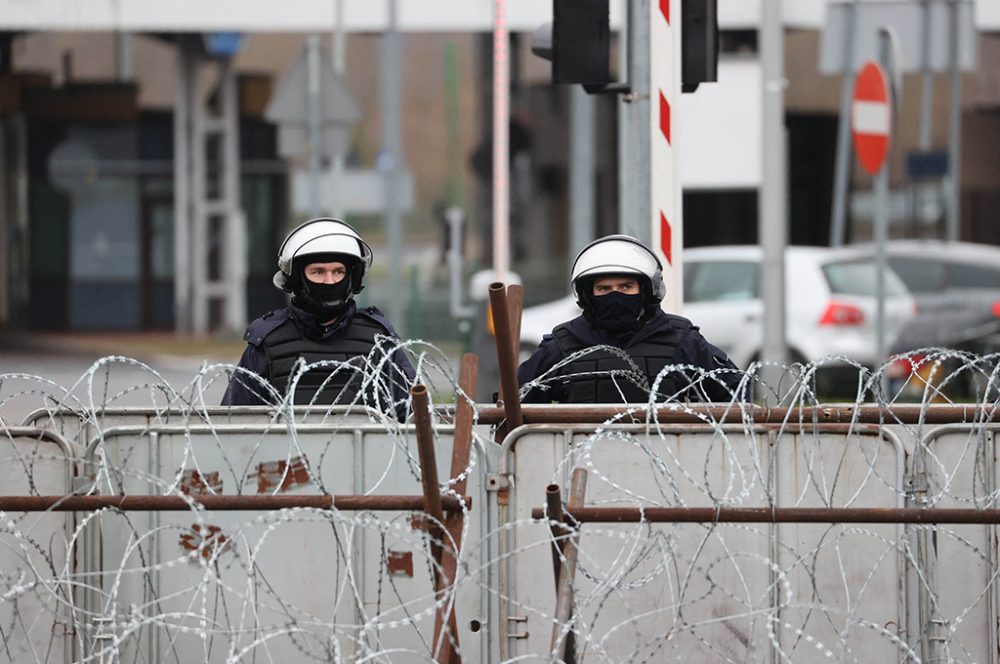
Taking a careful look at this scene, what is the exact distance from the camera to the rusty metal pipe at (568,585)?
423 cm

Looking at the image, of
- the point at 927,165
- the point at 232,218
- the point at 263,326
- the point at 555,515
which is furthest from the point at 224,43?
the point at 555,515

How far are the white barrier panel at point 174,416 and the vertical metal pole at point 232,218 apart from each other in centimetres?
2312

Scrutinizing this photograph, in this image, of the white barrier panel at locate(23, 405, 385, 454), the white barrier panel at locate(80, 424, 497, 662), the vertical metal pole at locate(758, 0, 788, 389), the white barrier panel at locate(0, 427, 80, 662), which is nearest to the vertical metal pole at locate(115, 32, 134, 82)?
the vertical metal pole at locate(758, 0, 788, 389)

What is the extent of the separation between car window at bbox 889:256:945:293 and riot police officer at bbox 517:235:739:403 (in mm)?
11697

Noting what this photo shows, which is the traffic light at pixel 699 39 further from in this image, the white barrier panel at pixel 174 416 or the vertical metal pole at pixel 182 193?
the vertical metal pole at pixel 182 193

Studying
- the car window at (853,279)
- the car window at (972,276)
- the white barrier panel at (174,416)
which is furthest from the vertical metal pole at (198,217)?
the white barrier panel at (174,416)

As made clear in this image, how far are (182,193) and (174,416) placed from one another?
78.1 feet

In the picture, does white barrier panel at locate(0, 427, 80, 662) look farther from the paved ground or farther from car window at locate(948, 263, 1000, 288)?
the paved ground

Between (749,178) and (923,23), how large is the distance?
3.49 meters

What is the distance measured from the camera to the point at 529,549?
487cm

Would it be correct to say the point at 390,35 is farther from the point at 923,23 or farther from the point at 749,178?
the point at 749,178

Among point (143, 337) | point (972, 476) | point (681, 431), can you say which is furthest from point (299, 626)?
point (143, 337)

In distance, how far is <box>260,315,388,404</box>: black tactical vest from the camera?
6785mm

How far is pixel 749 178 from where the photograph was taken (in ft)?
46.7
